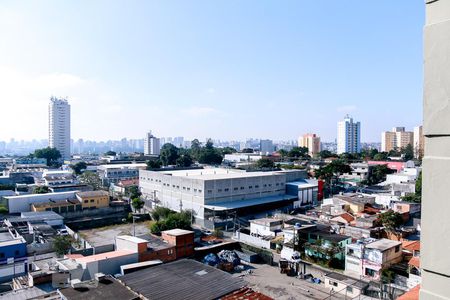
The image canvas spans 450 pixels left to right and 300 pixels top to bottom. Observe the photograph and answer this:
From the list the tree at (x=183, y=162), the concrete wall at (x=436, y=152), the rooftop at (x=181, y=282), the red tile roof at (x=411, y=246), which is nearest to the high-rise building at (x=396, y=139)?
the tree at (x=183, y=162)

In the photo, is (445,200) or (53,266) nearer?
(445,200)

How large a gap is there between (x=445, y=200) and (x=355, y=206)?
677 inches

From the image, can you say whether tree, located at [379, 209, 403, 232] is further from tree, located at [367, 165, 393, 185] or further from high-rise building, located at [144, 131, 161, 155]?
high-rise building, located at [144, 131, 161, 155]

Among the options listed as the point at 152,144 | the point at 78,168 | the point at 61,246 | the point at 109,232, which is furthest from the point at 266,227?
the point at 152,144

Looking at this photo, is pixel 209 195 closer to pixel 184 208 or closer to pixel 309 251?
pixel 184 208

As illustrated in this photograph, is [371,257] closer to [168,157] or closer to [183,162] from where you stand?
[183,162]

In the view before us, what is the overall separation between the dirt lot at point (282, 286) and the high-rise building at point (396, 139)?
52.8 m

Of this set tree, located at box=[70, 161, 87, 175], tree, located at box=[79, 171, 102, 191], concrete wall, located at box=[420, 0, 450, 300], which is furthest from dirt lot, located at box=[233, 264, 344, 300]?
tree, located at box=[70, 161, 87, 175]

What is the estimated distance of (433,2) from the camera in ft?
2.50

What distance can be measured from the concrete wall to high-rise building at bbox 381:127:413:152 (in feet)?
203

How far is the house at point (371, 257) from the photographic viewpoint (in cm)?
996

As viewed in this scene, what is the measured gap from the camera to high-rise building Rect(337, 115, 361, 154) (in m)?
61.4

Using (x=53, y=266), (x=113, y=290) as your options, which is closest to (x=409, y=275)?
(x=113, y=290)

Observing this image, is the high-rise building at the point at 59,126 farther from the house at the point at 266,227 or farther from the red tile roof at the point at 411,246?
the red tile roof at the point at 411,246
